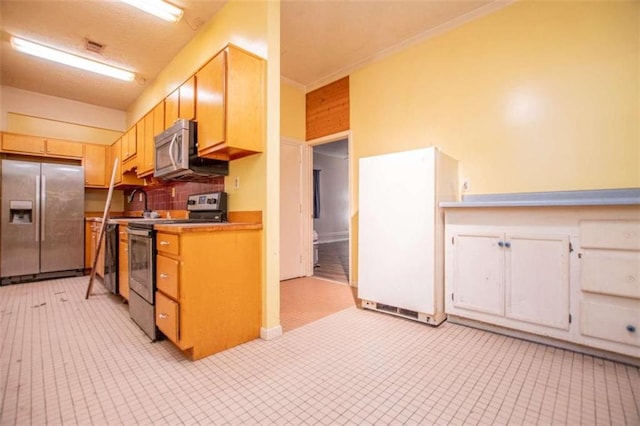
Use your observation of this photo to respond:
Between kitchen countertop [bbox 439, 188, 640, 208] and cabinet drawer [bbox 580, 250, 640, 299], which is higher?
kitchen countertop [bbox 439, 188, 640, 208]

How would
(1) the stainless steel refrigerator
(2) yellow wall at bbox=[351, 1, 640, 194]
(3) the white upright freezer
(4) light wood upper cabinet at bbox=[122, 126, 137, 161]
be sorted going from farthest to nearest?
(4) light wood upper cabinet at bbox=[122, 126, 137, 161], (1) the stainless steel refrigerator, (3) the white upright freezer, (2) yellow wall at bbox=[351, 1, 640, 194]

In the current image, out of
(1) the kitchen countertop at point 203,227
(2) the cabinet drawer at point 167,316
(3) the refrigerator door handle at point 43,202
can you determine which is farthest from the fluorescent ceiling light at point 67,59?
(2) the cabinet drawer at point 167,316

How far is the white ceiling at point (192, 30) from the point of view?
2.58 m

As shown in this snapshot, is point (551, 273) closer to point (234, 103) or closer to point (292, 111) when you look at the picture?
point (234, 103)

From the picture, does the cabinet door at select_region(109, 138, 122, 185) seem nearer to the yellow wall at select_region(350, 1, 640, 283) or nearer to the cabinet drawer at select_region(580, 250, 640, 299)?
the yellow wall at select_region(350, 1, 640, 283)

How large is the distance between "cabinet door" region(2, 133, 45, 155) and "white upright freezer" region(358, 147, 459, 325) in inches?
189

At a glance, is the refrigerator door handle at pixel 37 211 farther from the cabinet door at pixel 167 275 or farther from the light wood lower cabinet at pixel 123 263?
Result: the cabinet door at pixel 167 275

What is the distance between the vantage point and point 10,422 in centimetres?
129

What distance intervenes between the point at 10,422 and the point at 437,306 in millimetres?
2652

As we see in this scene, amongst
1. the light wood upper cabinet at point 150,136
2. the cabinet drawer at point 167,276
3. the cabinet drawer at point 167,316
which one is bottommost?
the cabinet drawer at point 167,316

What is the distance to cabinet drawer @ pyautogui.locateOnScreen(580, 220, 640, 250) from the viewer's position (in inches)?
66.3

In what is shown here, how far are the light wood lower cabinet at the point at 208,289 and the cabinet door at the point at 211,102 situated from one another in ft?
2.58

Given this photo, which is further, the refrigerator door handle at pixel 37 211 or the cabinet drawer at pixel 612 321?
the refrigerator door handle at pixel 37 211

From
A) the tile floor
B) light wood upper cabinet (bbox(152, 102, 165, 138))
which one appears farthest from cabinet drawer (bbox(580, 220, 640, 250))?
light wood upper cabinet (bbox(152, 102, 165, 138))
